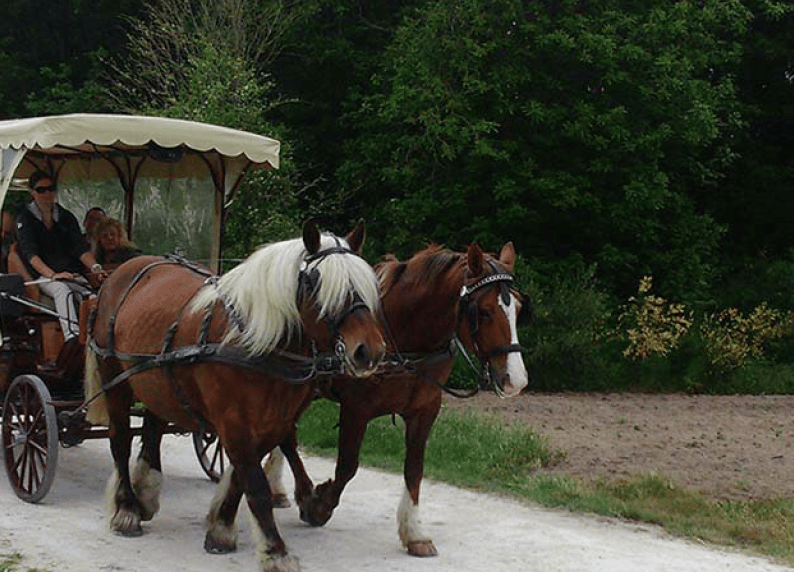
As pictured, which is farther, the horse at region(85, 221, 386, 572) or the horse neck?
the horse neck

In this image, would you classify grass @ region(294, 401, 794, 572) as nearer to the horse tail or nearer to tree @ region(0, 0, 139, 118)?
the horse tail

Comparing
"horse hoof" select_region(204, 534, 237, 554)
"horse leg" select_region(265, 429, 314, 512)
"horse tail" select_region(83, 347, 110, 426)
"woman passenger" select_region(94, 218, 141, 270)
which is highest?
"woman passenger" select_region(94, 218, 141, 270)

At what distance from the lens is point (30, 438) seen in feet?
25.6

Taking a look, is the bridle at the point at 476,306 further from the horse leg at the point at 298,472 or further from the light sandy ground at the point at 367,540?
the horse leg at the point at 298,472

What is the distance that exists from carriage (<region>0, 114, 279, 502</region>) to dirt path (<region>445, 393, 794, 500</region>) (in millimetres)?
3642

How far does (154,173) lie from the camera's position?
9.45m

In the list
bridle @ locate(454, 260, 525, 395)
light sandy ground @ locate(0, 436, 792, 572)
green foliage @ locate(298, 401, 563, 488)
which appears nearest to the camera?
bridle @ locate(454, 260, 525, 395)

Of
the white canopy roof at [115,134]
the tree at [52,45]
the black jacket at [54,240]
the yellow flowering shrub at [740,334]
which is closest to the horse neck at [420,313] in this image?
the white canopy roof at [115,134]

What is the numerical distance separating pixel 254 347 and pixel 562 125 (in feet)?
39.8

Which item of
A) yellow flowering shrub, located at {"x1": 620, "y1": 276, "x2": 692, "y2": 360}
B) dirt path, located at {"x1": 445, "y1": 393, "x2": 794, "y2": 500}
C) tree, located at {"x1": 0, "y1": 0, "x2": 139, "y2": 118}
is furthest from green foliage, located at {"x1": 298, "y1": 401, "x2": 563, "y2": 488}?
tree, located at {"x1": 0, "y1": 0, "x2": 139, "y2": 118}

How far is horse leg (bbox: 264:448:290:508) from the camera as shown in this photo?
25.8 feet

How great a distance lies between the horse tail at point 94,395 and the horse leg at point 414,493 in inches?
84.0

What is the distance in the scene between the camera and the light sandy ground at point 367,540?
6438 mm

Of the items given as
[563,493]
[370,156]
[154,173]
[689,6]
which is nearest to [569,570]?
[563,493]
